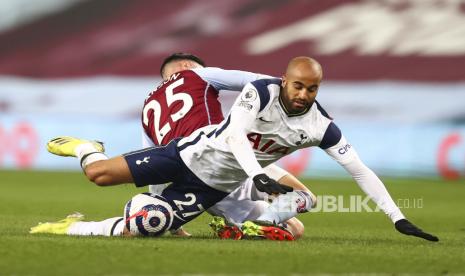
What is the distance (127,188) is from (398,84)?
243 inches

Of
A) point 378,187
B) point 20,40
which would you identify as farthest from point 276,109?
point 20,40

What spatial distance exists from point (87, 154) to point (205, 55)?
13.2 m

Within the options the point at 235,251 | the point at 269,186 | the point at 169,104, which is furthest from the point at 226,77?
the point at 235,251

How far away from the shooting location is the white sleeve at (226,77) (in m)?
8.47

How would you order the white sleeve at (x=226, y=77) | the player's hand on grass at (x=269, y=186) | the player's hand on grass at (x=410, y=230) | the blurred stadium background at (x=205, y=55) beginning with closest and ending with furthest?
the player's hand on grass at (x=269, y=186)
the player's hand on grass at (x=410, y=230)
the white sleeve at (x=226, y=77)
the blurred stadium background at (x=205, y=55)

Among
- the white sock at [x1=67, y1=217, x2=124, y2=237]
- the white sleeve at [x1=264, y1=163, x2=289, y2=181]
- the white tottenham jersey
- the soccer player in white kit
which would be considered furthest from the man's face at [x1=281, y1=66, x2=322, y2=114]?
the white sock at [x1=67, y1=217, x2=124, y2=237]

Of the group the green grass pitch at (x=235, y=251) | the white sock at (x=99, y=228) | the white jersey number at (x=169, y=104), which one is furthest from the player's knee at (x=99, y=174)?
the white jersey number at (x=169, y=104)

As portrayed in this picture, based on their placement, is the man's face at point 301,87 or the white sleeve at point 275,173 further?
the white sleeve at point 275,173

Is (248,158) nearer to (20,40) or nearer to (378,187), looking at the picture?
(378,187)

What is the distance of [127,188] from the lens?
16.2m

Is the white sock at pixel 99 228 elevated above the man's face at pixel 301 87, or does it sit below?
below

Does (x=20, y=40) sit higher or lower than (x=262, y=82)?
higher

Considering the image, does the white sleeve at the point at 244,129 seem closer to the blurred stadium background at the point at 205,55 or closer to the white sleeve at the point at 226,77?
the white sleeve at the point at 226,77

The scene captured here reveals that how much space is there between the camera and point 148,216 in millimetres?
7422
